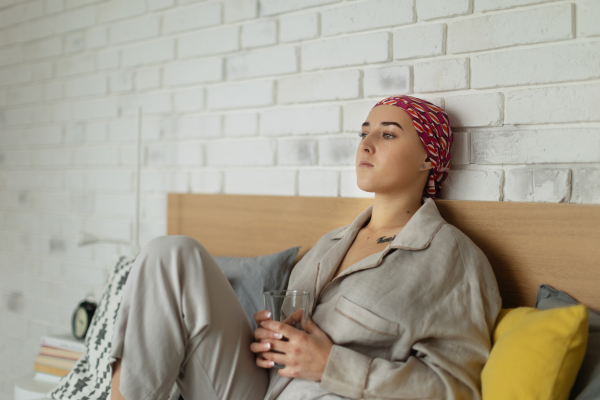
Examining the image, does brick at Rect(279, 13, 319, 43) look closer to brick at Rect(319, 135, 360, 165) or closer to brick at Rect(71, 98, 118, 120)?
brick at Rect(319, 135, 360, 165)

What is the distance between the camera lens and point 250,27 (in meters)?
1.92

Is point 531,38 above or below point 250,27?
below

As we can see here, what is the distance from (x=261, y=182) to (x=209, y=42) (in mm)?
629

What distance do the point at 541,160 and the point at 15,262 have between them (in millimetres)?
2580

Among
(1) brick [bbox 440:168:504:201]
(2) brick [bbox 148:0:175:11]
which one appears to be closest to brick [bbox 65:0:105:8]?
(2) brick [bbox 148:0:175:11]

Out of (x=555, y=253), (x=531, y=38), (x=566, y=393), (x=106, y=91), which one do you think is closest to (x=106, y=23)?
(x=106, y=91)

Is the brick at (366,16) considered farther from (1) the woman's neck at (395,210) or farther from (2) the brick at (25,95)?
(2) the brick at (25,95)

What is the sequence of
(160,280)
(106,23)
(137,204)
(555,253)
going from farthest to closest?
(106,23) → (137,204) → (555,253) → (160,280)

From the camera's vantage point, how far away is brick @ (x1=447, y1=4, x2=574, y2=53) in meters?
1.32

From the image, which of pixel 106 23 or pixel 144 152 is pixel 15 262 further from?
pixel 106 23

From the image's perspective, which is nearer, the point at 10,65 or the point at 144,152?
the point at 144,152

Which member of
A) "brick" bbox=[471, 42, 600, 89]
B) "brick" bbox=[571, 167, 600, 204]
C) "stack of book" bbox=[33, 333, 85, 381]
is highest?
"brick" bbox=[471, 42, 600, 89]

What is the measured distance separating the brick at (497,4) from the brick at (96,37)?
1.70 meters

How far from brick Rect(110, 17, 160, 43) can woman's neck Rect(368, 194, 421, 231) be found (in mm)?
1362
